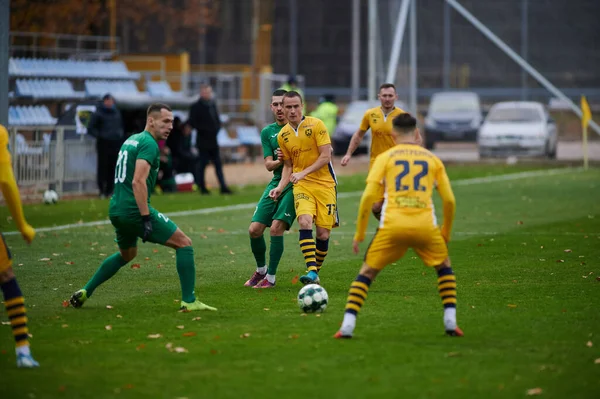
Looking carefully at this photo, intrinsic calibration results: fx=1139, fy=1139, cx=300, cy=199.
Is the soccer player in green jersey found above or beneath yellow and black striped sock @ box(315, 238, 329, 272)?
above

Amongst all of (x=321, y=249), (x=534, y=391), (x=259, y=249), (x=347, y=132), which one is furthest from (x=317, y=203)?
(x=347, y=132)

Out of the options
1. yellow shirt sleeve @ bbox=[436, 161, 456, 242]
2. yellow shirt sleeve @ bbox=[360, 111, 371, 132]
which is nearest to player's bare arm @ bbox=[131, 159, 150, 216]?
yellow shirt sleeve @ bbox=[436, 161, 456, 242]

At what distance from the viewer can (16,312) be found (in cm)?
811

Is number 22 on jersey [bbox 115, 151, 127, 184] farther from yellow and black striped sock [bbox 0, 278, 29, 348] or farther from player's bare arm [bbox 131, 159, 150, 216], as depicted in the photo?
→ yellow and black striped sock [bbox 0, 278, 29, 348]

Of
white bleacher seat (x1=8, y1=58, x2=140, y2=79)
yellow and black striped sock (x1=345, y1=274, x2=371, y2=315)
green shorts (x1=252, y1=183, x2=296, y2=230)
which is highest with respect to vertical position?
white bleacher seat (x1=8, y1=58, x2=140, y2=79)

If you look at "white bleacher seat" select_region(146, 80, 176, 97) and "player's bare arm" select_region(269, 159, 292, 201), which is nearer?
"player's bare arm" select_region(269, 159, 292, 201)

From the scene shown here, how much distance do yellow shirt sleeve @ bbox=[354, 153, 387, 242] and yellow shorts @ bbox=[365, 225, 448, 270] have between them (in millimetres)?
172

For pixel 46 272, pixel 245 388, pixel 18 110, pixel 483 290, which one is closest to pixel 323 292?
pixel 483 290

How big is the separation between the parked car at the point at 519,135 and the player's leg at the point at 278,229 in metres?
26.0

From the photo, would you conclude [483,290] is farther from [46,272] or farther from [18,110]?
[18,110]

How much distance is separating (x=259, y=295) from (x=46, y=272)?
10.2 feet

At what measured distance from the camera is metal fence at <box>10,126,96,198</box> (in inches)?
920

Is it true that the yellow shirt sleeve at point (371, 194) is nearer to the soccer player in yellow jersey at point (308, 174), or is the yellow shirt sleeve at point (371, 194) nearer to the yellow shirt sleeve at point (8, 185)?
the yellow shirt sleeve at point (8, 185)

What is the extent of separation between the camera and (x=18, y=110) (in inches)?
1198
